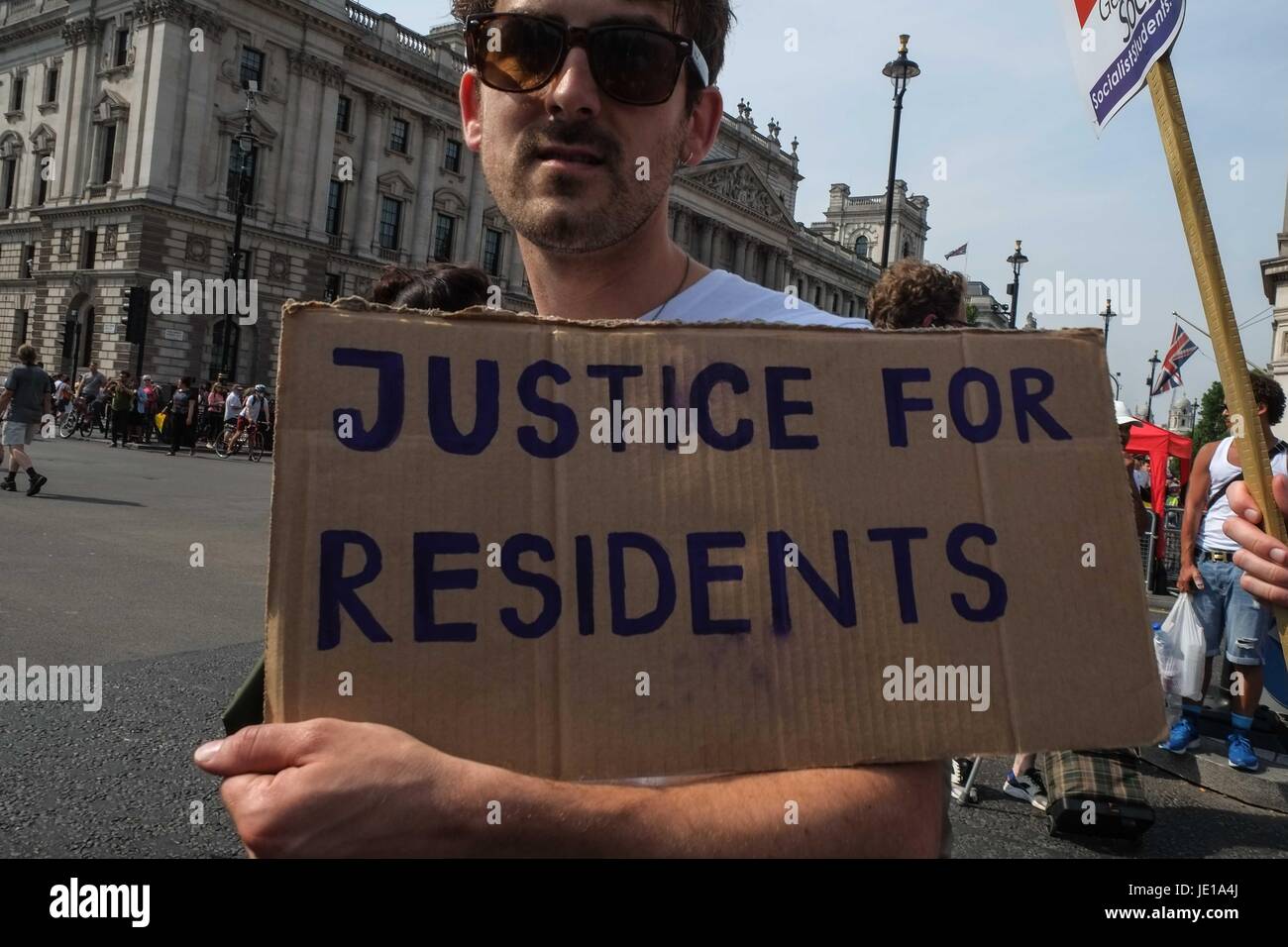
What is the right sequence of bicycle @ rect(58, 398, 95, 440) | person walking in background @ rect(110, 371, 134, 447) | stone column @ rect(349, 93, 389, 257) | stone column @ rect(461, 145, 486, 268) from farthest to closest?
1. stone column @ rect(461, 145, 486, 268)
2. stone column @ rect(349, 93, 389, 257)
3. bicycle @ rect(58, 398, 95, 440)
4. person walking in background @ rect(110, 371, 134, 447)

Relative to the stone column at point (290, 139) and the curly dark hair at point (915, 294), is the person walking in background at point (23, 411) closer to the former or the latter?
the curly dark hair at point (915, 294)

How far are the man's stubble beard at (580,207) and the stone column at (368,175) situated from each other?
137 feet

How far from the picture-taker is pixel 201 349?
3475 cm

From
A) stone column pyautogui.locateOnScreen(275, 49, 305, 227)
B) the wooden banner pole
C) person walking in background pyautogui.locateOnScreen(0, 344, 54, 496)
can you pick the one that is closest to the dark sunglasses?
the wooden banner pole

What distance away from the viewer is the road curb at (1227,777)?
15.8ft

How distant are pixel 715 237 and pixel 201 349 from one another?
35610 mm

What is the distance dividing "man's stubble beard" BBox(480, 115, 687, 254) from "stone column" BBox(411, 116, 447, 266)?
43.9 metres

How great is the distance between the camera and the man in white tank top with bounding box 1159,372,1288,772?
5262 mm

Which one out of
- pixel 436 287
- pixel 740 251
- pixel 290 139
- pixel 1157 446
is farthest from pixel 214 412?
pixel 740 251

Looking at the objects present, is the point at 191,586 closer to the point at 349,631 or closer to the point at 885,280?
the point at 885,280

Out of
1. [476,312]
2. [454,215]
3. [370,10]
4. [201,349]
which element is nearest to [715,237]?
[454,215]

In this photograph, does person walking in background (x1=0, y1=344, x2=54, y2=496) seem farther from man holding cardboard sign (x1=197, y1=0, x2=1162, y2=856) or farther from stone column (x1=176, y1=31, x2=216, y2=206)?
stone column (x1=176, y1=31, x2=216, y2=206)

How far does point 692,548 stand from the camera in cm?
120
